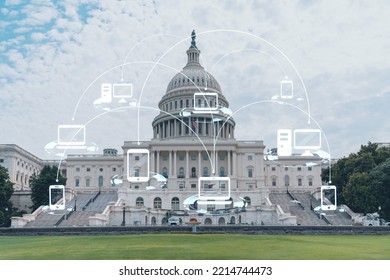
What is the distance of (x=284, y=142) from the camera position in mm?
31547

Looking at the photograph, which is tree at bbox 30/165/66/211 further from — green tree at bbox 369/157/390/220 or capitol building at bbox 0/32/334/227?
green tree at bbox 369/157/390/220

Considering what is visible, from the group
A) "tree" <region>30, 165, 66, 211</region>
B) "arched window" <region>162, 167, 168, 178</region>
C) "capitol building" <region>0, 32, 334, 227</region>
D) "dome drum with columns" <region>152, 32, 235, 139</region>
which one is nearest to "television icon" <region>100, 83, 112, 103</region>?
"capitol building" <region>0, 32, 334, 227</region>

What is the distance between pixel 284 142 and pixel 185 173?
70.7 metres

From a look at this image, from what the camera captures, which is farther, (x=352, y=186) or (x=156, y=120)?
(x=156, y=120)

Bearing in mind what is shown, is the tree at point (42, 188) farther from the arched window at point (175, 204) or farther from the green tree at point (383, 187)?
the green tree at point (383, 187)

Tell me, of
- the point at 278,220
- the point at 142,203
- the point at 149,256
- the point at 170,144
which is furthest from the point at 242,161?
the point at 149,256

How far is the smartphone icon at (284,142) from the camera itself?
31.1 m

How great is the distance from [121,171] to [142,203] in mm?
31466

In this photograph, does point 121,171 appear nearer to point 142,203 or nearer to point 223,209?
point 142,203

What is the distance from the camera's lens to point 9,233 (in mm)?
43875

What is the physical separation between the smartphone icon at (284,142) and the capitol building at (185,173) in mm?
26500

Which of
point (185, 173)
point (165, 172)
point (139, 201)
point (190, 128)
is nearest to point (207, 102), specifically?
point (139, 201)

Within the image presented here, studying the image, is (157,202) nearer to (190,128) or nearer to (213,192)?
(190,128)

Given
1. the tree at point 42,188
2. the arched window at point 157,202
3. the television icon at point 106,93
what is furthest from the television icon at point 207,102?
the tree at point 42,188
